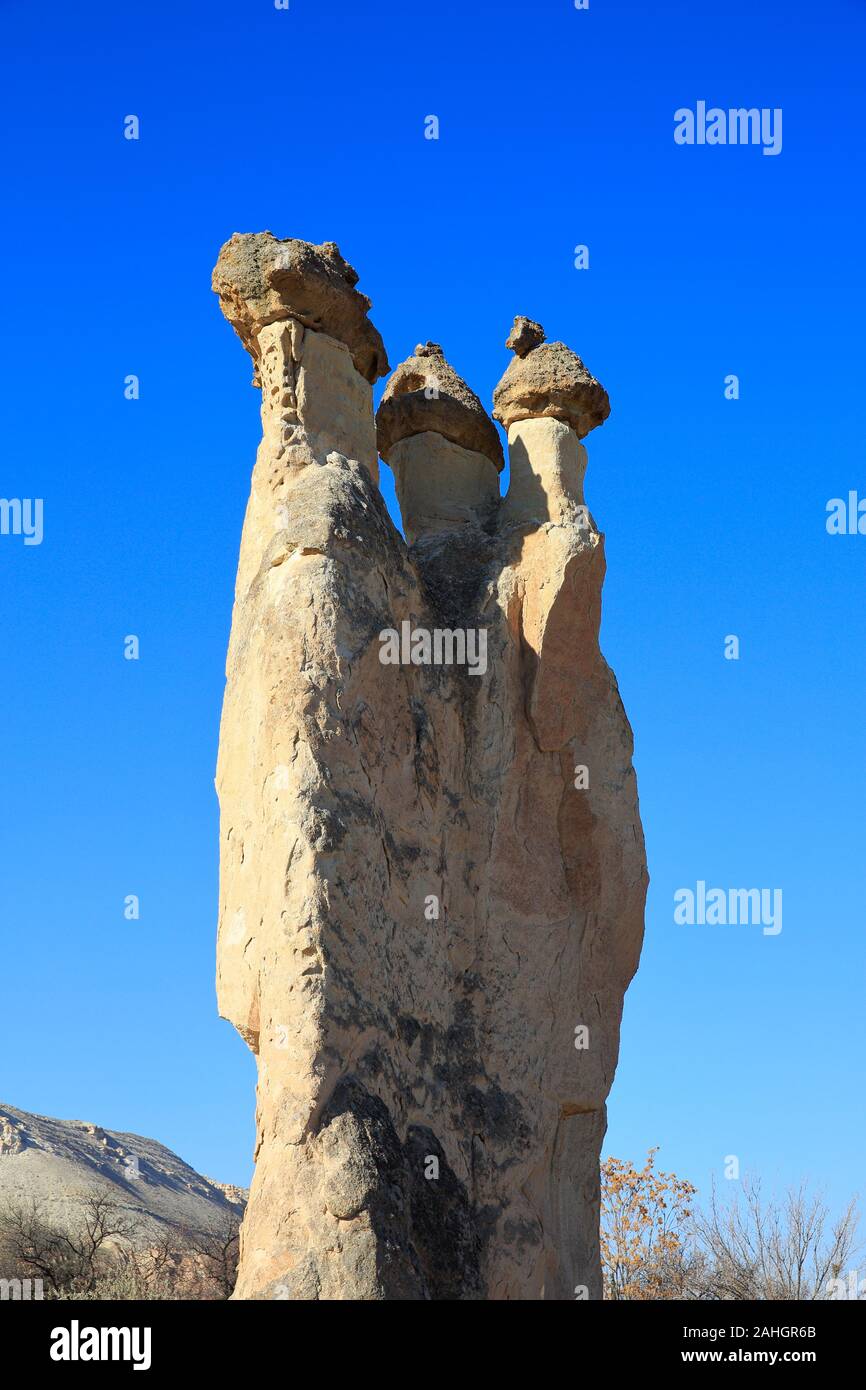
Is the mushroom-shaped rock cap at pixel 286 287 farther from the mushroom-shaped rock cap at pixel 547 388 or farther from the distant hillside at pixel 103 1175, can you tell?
the distant hillside at pixel 103 1175

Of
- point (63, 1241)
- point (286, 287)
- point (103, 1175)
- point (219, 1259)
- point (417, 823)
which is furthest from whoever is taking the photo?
point (103, 1175)

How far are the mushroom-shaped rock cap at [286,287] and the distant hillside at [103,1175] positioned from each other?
16537 mm

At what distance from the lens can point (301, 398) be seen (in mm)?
12438

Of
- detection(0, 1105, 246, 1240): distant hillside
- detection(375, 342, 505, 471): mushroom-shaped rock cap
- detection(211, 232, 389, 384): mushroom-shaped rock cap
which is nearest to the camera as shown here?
detection(211, 232, 389, 384): mushroom-shaped rock cap

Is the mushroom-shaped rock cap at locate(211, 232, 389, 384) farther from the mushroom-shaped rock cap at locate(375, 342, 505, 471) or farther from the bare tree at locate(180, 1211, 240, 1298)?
the bare tree at locate(180, 1211, 240, 1298)

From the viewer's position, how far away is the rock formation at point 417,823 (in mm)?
10297

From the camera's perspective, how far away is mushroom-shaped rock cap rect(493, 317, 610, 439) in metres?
14.3

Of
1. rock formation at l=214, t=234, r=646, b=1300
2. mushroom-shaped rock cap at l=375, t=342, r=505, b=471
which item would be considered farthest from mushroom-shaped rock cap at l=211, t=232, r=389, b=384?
mushroom-shaped rock cap at l=375, t=342, r=505, b=471

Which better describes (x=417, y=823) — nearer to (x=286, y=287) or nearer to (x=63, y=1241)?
(x=286, y=287)

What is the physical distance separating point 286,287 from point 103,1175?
20.9 meters

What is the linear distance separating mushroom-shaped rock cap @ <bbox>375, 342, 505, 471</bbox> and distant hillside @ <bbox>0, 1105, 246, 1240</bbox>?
1483 centimetres

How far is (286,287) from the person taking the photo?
1241 cm

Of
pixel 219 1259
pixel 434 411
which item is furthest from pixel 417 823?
pixel 219 1259

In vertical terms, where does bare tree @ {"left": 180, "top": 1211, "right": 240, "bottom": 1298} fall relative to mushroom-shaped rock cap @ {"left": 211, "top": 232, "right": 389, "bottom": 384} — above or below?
below
